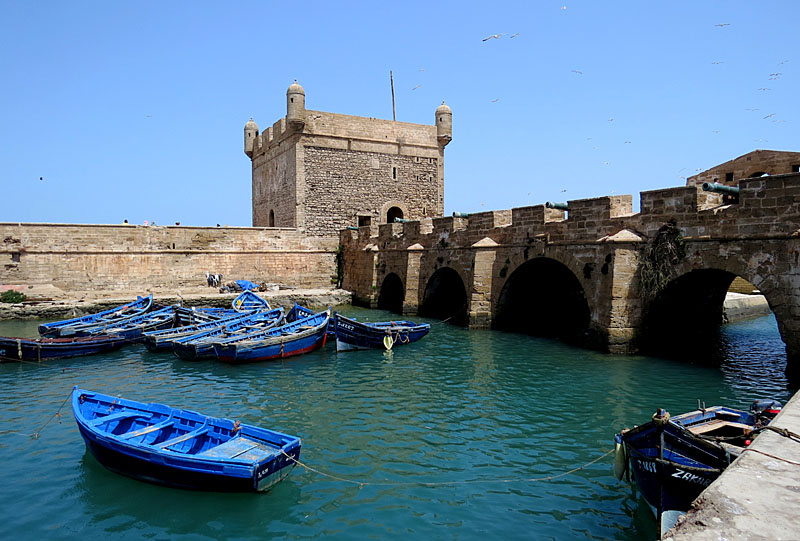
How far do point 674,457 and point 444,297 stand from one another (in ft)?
59.6

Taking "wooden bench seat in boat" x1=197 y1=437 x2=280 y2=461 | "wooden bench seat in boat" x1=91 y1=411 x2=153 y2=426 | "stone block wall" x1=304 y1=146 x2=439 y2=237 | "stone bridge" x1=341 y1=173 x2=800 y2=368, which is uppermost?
"stone block wall" x1=304 y1=146 x2=439 y2=237

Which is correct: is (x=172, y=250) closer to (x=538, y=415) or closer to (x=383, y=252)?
(x=383, y=252)

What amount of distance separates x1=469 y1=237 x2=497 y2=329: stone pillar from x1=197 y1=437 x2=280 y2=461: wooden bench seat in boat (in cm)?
1275

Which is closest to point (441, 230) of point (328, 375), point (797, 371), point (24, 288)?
point (328, 375)

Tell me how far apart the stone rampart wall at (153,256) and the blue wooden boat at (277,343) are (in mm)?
13233

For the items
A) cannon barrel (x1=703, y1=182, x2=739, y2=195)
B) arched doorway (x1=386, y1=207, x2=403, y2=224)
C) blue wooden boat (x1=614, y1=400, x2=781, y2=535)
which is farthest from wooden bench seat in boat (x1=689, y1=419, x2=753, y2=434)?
arched doorway (x1=386, y1=207, x2=403, y2=224)

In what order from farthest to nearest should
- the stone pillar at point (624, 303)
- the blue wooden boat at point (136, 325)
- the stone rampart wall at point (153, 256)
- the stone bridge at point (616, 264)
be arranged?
the stone rampart wall at point (153, 256), the blue wooden boat at point (136, 325), the stone pillar at point (624, 303), the stone bridge at point (616, 264)

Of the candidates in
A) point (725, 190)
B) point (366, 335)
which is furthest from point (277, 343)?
point (725, 190)

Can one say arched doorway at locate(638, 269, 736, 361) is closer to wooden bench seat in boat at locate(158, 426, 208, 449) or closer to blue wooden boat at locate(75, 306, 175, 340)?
wooden bench seat in boat at locate(158, 426, 208, 449)

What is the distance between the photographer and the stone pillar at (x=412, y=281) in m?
22.9

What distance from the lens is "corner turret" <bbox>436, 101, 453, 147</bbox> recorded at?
3272 cm

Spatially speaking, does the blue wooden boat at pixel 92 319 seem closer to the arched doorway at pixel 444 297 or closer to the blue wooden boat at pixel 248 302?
the blue wooden boat at pixel 248 302

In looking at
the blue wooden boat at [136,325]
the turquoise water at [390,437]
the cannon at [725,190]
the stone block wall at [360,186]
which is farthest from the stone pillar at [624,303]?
the stone block wall at [360,186]

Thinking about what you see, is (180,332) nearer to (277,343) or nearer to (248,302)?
(277,343)
